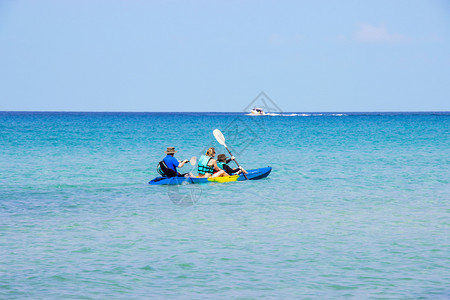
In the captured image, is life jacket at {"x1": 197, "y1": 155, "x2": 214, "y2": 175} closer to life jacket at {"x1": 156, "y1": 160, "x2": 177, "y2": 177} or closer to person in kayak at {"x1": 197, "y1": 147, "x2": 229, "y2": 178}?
person in kayak at {"x1": 197, "y1": 147, "x2": 229, "y2": 178}

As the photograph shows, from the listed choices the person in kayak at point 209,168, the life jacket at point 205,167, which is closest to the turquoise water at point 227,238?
the person in kayak at point 209,168

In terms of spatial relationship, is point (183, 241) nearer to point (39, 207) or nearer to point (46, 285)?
point (46, 285)

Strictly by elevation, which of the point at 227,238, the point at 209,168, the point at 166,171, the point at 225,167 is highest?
the point at 225,167

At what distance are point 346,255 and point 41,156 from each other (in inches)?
1052

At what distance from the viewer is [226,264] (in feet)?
32.7

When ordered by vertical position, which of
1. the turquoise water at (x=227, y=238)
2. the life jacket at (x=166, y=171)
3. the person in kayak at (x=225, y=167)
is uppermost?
the person in kayak at (x=225, y=167)

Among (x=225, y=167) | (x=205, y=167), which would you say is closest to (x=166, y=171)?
(x=205, y=167)

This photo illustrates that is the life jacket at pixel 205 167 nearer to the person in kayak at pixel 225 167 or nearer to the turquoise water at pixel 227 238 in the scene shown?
the person in kayak at pixel 225 167

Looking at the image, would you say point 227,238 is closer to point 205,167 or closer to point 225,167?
point 205,167

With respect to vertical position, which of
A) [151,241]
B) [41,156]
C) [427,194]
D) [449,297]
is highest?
[41,156]

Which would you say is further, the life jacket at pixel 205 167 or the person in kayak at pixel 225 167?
the person in kayak at pixel 225 167

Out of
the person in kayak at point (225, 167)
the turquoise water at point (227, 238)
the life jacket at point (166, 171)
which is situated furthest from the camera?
the person in kayak at point (225, 167)

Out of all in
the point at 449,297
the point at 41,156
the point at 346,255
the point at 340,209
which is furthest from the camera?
the point at 41,156

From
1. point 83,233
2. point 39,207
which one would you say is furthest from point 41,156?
point 83,233
